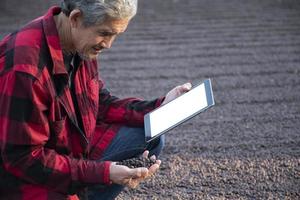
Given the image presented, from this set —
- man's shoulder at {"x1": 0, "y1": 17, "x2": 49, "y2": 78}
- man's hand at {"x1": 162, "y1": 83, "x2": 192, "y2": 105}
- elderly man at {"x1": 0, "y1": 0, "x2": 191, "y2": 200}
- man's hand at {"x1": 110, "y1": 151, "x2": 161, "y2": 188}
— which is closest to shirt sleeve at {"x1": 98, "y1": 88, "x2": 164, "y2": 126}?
man's hand at {"x1": 162, "y1": 83, "x2": 192, "y2": 105}

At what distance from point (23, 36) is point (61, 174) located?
1.24 ft

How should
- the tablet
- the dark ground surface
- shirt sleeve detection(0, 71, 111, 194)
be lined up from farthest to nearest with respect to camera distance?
the dark ground surface < the tablet < shirt sleeve detection(0, 71, 111, 194)

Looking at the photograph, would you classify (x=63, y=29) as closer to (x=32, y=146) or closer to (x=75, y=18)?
(x=75, y=18)

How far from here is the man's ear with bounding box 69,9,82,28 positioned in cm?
→ 118

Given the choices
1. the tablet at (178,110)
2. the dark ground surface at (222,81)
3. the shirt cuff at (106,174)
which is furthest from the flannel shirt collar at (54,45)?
the dark ground surface at (222,81)

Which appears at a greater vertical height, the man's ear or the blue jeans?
the man's ear

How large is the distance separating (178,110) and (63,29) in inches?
18.0

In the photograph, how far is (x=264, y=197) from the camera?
1.93 meters

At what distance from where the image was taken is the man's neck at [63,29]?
126cm

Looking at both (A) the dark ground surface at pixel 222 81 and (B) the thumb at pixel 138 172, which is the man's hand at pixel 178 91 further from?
(A) the dark ground surface at pixel 222 81

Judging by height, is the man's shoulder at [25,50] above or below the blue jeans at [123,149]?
above

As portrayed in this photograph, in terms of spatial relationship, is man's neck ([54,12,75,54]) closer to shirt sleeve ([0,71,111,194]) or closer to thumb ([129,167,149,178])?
shirt sleeve ([0,71,111,194])

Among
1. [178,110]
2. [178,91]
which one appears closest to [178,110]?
[178,110]

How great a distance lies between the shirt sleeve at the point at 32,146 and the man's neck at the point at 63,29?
0.17 m
